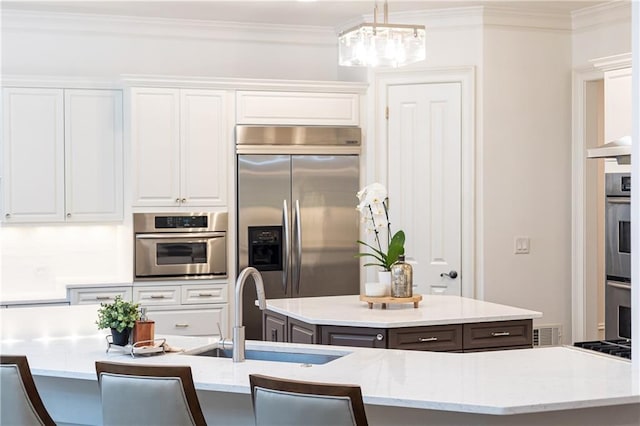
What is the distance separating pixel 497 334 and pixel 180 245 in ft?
8.21

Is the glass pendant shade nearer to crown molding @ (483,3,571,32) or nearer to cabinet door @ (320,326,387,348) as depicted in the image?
cabinet door @ (320,326,387,348)

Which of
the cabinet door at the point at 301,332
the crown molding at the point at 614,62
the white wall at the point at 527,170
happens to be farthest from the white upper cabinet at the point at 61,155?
the crown molding at the point at 614,62

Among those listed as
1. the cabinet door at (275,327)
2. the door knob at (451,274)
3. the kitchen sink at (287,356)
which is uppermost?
the door knob at (451,274)

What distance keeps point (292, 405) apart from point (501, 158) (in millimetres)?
4040

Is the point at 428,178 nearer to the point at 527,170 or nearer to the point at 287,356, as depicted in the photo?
the point at 527,170

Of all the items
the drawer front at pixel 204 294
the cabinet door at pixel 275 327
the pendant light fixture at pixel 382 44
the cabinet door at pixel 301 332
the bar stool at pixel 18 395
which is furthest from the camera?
the drawer front at pixel 204 294

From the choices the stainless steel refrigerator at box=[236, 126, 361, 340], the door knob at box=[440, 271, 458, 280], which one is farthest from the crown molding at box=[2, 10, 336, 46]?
the door knob at box=[440, 271, 458, 280]

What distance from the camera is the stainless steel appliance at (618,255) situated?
17.3 feet

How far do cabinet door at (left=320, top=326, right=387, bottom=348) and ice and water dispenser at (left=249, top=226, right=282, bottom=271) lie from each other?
1.94 m

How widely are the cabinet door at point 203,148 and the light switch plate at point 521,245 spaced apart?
7.04 feet

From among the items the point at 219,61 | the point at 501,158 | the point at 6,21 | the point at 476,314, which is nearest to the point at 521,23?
the point at 501,158

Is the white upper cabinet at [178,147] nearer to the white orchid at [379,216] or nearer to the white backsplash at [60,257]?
the white backsplash at [60,257]

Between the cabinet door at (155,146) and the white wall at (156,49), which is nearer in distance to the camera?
the cabinet door at (155,146)

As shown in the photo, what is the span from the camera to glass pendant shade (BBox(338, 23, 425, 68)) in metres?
4.06
